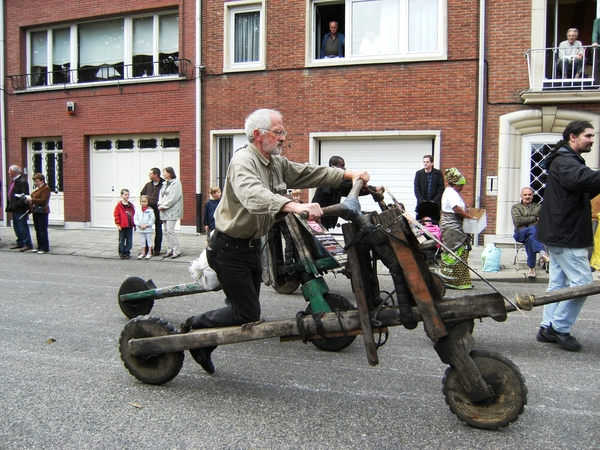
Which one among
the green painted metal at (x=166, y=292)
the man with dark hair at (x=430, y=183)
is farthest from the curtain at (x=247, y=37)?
the green painted metal at (x=166, y=292)

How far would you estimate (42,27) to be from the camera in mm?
17094

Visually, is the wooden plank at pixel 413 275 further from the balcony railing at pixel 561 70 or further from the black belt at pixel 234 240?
the balcony railing at pixel 561 70

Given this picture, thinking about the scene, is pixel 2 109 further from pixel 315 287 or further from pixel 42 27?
pixel 315 287

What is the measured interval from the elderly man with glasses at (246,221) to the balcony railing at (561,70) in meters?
9.85

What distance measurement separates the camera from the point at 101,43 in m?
16.5

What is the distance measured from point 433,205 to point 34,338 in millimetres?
5957

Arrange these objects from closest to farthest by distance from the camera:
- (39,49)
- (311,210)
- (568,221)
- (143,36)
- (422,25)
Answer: (311,210) → (568,221) → (422,25) → (143,36) → (39,49)

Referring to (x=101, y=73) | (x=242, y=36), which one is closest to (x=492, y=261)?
(x=242, y=36)

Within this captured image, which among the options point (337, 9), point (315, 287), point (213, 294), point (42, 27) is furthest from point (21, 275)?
point (42, 27)

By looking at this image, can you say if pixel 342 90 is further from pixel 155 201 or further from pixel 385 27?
pixel 155 201

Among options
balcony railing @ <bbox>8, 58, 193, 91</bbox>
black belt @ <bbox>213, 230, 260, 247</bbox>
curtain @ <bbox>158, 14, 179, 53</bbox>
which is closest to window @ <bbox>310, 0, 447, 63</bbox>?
balcony railing @ <bbox>8, 58, 193, 91</bbox>

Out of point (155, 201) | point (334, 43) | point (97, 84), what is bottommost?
point (155, 201)

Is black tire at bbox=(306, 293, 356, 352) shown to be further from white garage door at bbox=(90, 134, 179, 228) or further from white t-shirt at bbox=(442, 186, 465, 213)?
A: white garage door at bbox=(90, 134, 179, 228)

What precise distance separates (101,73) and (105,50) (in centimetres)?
68
